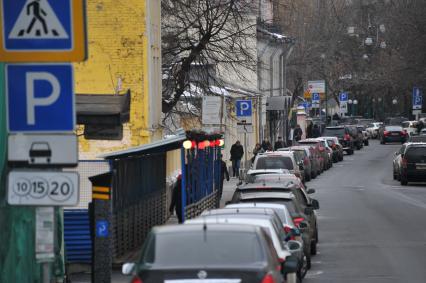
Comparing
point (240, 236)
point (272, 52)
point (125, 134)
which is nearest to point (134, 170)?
point (125, 134)

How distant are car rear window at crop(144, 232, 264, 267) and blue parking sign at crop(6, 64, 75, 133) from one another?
2.73 meters

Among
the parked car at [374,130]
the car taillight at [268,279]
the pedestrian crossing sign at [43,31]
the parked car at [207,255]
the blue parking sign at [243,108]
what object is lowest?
the parked car at [374,130]

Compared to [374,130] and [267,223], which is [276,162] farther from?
[374,130]

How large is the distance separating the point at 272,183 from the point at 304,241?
279 cm

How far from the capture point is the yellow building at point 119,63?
30.1 meters

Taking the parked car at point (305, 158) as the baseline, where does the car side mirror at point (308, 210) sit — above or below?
above

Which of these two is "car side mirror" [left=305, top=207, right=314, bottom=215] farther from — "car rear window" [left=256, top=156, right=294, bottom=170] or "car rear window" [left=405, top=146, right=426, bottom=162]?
"car rear window" [left=405, top=146, right=426, bottom=162]

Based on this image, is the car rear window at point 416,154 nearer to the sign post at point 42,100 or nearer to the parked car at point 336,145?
the parked car at point 336,145

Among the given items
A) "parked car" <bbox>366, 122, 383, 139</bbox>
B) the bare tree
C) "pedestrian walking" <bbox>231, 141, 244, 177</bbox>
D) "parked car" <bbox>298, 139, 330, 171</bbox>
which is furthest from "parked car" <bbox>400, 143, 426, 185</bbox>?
"parked car" <bbox>366, 122, 383, 139</bbox>

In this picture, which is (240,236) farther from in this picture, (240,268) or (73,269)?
(73,269)

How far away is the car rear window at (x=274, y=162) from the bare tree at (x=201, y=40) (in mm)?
3076

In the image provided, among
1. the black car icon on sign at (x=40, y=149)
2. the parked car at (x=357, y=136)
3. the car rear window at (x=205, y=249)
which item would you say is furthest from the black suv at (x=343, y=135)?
the black car icon on sign at (x=40, y=149)

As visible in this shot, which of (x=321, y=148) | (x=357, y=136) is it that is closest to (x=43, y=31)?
(x=321, y=148)

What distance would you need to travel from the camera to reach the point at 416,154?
4356 cm
